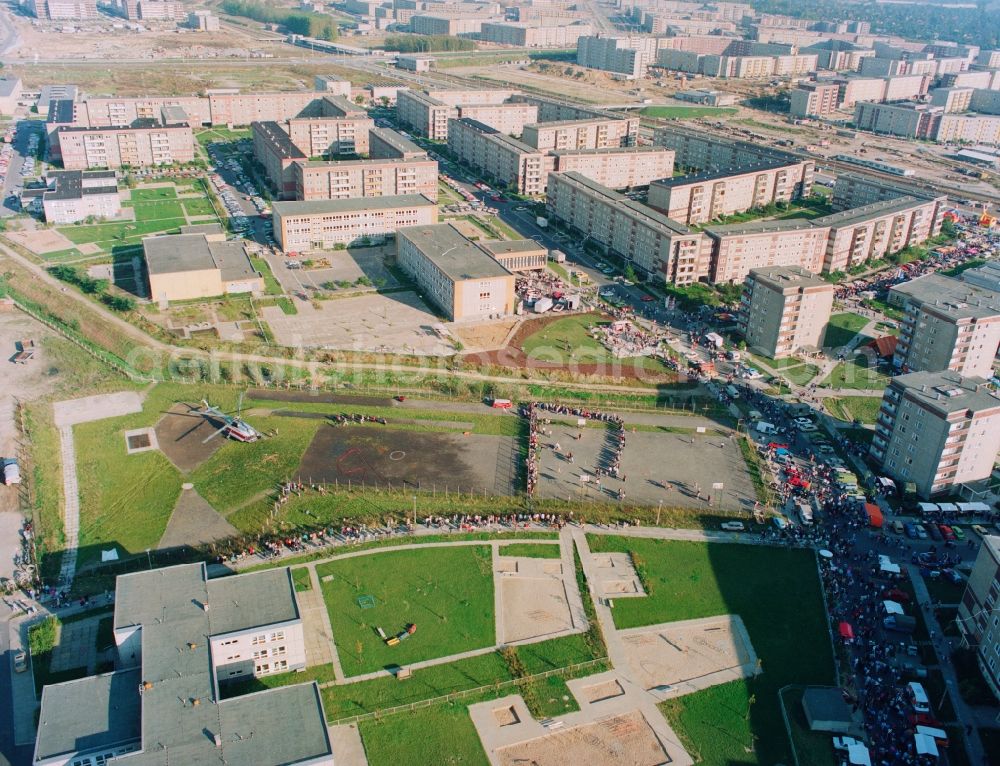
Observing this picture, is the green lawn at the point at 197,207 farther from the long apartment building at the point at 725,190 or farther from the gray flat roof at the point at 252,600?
the gray flat roof at the point at 252,600

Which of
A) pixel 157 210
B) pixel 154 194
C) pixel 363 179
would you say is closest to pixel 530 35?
pixel 363 179

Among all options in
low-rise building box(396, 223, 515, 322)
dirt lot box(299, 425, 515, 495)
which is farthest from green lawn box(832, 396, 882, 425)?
low-rise building box(396, 223, 515, 322)

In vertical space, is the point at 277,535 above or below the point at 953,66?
below

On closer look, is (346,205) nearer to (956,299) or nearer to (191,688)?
(956,299)

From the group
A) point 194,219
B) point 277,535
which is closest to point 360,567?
point 277,535

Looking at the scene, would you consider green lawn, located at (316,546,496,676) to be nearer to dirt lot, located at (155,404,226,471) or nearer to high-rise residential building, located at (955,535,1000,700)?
dirt lot, located at (155,404,226,471)

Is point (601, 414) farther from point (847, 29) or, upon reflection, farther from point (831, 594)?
point (847, 29)
